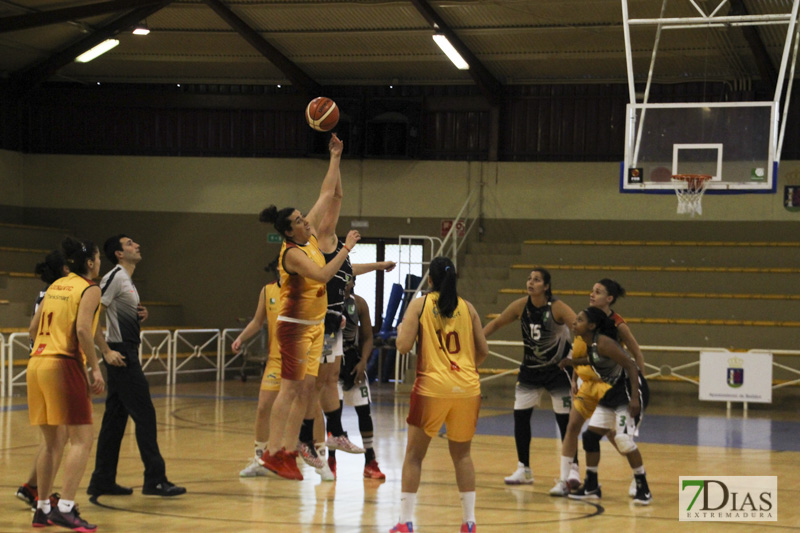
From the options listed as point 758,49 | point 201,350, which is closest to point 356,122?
point 201,350

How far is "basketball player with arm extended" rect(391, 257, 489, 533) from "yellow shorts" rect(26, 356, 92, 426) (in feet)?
6.66

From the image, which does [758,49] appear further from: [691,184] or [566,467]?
[566,467]

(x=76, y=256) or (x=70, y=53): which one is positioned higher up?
(x=70, y=53)

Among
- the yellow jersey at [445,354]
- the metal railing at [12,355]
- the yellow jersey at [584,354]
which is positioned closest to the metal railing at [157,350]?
the metal railing at [12,355]

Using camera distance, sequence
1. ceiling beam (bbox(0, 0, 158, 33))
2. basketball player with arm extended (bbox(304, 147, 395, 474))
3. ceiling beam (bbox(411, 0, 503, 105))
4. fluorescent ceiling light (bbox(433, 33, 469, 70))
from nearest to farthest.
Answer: basketball player with arm extended (bbox(304, 147, 395, 474)) → ceiling beam (bbox(411, 0, 503, 105)) → ceiling beam (bbox(0, 0, 158, 33)) → fluorescent ceiling light (bbox(433, 33, 469, 70))

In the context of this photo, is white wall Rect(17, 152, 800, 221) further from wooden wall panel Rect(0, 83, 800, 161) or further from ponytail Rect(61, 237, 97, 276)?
ponytail Rect(61, 237, 97, 276)

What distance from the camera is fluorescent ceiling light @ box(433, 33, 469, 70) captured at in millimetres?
17234

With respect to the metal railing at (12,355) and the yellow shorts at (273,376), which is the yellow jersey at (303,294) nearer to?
the yellow shorts at (273,376)

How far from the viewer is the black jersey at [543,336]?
26.8 ft

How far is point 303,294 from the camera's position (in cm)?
713

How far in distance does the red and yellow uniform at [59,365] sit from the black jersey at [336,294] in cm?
224

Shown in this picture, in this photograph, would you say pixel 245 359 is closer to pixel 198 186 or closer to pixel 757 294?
pixel 198 186

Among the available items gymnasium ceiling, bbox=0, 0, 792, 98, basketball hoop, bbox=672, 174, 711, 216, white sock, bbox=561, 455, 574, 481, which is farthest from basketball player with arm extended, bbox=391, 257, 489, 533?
gymnasium ceiling, bbox=0, 0, 792, 98

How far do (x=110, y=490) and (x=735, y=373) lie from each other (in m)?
10.8
